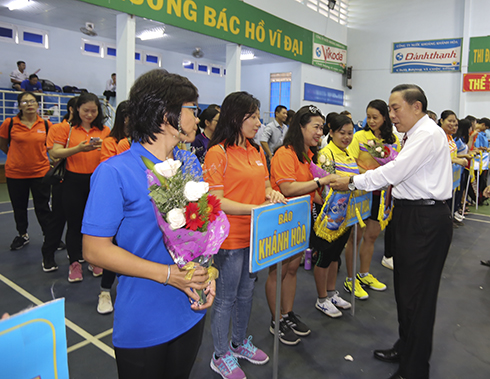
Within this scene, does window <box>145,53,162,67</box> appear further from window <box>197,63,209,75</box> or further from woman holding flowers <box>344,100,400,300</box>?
woman holding flowers <box>344,100,400,300</box>

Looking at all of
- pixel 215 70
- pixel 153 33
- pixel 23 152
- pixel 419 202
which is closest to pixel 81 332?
pixel 23 152

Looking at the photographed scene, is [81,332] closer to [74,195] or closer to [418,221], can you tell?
[74,195]

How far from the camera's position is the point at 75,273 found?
3.49 m

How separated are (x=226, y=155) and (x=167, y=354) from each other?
1.13m

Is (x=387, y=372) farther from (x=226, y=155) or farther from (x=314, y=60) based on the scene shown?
(x=314, y=60)

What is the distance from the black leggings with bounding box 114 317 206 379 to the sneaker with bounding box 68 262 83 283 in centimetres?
252

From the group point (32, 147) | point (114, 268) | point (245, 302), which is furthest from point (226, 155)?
point (32, 147)

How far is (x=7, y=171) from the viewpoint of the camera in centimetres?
407

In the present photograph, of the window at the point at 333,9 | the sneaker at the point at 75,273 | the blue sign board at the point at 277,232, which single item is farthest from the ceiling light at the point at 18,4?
the blue sign board at the point at 277,232

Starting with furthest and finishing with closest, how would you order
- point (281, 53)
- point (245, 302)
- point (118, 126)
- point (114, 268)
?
point (281, 53)
point (118, 126)
point (245, 302)
point (114, 268)

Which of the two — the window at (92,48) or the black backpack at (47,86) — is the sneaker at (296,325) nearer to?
the black backpack at (47,86)

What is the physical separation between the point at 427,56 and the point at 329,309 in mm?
11665

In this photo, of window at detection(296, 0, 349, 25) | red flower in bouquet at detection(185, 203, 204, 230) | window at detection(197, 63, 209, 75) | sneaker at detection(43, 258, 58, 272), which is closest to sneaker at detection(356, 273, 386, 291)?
red flower in bouquet at detection(185, 203, 204, 230)

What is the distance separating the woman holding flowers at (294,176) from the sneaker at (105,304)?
1.34 metres
